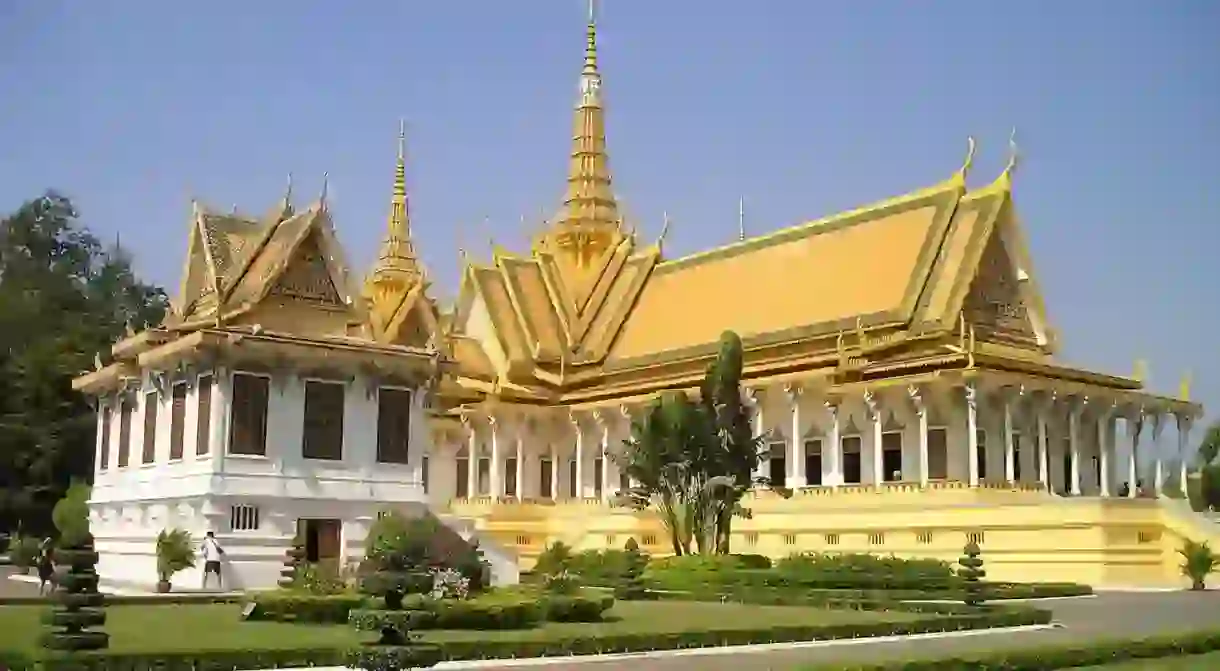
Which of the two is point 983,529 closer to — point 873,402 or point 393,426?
point 873,402

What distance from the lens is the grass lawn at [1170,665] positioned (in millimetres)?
13312

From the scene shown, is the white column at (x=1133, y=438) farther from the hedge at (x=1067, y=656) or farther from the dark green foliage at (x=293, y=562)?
the hedge at (x=1067, y=656)

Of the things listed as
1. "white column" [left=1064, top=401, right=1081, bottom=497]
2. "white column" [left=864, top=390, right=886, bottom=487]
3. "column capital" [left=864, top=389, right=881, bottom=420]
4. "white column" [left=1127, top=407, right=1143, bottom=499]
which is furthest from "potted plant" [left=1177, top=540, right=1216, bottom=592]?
"white column" [left=1127, top=407, right=1143, bottom=499]

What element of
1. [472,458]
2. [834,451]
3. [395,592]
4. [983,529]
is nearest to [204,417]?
[395,592]

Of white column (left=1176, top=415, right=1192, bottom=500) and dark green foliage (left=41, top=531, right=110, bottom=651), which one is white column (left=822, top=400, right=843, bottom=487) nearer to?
white column (left=1176, top=415, right=1192, bottom=500)

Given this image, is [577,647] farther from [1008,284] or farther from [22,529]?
[22,529]

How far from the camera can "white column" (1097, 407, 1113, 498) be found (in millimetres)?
40062

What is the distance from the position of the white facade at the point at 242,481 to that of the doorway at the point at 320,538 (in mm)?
120

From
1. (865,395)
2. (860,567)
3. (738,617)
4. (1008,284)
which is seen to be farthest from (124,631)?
(1008,284)

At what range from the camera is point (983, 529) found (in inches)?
1261

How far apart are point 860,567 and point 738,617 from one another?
9.10 meters

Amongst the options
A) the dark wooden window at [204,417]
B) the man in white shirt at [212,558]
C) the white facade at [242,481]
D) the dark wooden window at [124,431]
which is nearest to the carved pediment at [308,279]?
the white facade at [242,481]

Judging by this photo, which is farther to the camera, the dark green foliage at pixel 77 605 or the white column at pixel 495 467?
the white column at pixel 495 467

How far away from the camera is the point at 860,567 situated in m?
28.0
